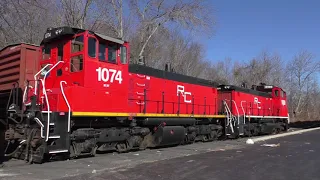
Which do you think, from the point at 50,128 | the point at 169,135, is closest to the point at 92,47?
the point at 50,128

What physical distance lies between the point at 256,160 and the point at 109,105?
4.84m

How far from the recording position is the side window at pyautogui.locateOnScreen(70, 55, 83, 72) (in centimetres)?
1008

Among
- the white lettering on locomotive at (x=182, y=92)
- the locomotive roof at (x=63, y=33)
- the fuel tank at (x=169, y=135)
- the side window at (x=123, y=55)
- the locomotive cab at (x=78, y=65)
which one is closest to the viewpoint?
the locomotive cab at (x=78, y=65)

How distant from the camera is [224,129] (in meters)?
18.7

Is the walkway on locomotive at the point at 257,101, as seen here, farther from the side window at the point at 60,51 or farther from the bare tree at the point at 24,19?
the side window at the point at 60,51

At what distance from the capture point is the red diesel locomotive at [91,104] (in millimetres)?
9250

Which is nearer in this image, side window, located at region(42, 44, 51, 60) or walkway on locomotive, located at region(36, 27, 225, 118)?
walkway on locomotive, located at region(36, 27, 225, 118)

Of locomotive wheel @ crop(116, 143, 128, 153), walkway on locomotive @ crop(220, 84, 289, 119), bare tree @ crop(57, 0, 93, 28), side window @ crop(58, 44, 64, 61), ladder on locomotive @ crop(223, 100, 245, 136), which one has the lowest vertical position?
locomotive wheel @ crop(116, 143, 128, 153)

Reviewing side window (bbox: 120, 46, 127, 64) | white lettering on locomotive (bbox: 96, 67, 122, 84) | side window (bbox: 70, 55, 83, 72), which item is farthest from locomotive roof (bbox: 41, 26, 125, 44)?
white lettering on locomotive (bbox: 96, 67, 122, 84)

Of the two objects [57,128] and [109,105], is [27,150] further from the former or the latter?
[109,105]

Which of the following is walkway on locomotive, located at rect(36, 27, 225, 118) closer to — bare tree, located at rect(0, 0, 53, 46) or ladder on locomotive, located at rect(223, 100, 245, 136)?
bare tree, located at rect(0, 0, 53, 46)

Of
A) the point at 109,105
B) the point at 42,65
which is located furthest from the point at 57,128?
the point at 42,65

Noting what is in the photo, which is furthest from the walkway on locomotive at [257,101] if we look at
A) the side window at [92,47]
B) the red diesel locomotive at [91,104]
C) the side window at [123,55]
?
the side window at [92,47]

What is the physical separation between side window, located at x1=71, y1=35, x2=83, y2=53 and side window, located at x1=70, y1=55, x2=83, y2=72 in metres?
0.22
